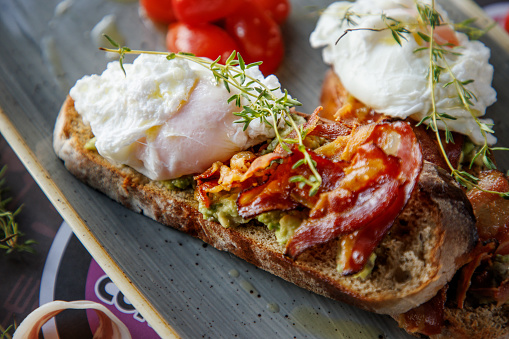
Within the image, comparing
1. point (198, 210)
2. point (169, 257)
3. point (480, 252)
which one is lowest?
point (480, 252)

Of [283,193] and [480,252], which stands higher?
[283,193]

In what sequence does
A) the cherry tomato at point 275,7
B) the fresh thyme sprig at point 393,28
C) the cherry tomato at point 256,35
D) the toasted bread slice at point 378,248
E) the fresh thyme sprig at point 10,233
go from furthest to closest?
the cherry tomato at point 275,7 < the cherry tomato at point 256,35 < the fresh thyme sprig at point 10,233 < the fresh thyme sprig at point 393,28 < the toasted bread slice at point 378,248

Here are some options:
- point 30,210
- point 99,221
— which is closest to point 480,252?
point 99,221

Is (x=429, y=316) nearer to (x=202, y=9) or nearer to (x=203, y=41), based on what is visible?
(x=203, y=41)

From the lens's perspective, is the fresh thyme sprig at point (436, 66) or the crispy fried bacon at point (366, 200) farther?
the fresh thyme sprig at point (436, 66)

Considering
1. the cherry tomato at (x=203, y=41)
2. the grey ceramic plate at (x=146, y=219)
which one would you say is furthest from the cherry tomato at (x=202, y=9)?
the grey ceramic plate at (x=146, y=219)

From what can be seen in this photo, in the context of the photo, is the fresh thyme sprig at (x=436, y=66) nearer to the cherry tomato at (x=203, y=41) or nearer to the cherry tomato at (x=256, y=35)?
the cherry tomato at (x=256, y=35)

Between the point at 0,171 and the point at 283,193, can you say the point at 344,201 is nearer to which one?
the point at 283,193
